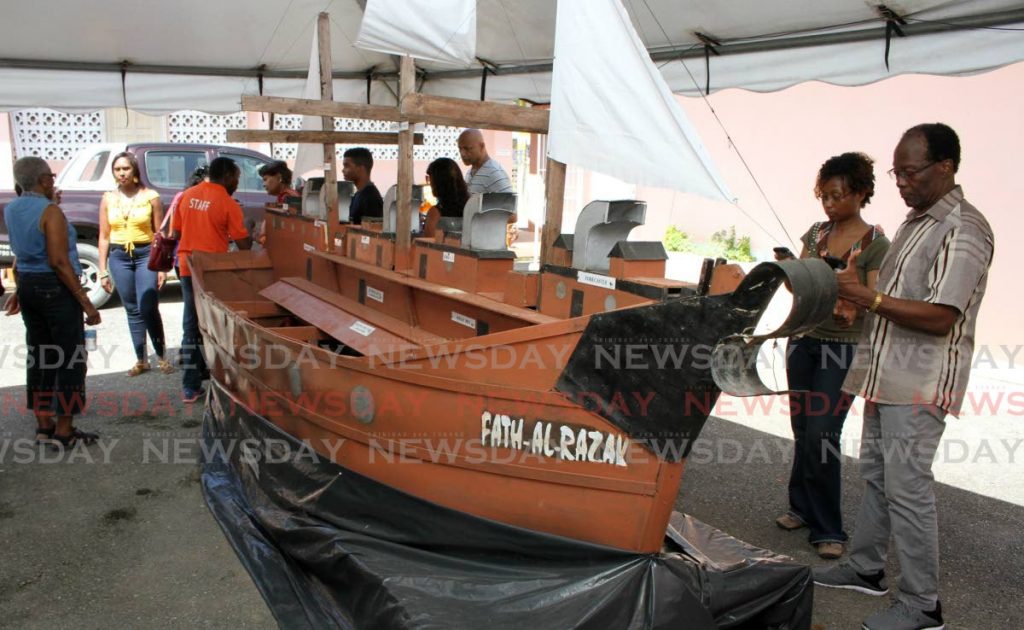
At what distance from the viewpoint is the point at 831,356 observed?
12.4 feet

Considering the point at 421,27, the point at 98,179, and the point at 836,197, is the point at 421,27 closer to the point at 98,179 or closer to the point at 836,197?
the point at 836,197

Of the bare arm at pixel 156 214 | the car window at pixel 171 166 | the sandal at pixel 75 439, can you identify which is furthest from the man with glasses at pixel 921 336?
the car window at pixel 171 166

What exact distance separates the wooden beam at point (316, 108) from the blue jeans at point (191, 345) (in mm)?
1968

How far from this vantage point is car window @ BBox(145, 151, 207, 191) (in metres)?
9.78

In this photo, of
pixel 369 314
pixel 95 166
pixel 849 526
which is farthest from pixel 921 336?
pixel 95 166

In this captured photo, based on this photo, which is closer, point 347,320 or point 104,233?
point 347,320

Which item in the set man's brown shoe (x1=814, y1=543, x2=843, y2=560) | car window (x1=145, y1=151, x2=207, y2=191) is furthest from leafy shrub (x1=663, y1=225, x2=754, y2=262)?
man's brown shoe (x1=814, y1=543, x2=843, y2=560)

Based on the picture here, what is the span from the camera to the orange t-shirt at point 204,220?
609 cm

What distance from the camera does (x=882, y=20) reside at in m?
4.55

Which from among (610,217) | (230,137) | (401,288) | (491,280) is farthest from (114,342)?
(610,217)

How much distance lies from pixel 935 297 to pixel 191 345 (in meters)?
5.25

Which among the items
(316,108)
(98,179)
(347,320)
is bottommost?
(347,320)

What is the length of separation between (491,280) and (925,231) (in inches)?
77.7

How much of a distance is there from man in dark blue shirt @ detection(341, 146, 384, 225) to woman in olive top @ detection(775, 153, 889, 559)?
3696 mm
